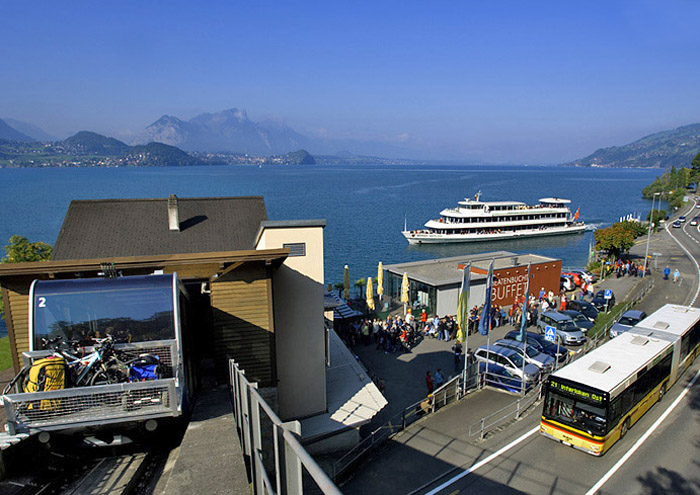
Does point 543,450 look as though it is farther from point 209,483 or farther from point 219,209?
point 219,209

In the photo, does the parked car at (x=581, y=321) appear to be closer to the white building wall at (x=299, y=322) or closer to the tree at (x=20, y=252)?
the white building wall at (x=299, y=322)

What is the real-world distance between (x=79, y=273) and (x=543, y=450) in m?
13.3

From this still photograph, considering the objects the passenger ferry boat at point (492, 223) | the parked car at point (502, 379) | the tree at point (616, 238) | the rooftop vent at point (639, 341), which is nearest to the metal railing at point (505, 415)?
the parked car at point (502, 379)

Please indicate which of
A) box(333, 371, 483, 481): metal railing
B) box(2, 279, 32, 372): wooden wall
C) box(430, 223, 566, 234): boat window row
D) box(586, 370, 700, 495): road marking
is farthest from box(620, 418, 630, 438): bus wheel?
box(430, 223, 566, 234): boat window row

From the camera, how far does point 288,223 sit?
13820 mm

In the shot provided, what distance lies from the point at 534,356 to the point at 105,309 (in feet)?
56.3

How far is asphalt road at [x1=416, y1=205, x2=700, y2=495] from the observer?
1153 centimetres

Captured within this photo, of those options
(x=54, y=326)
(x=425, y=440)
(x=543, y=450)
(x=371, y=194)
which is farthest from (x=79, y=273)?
(x=371, y=194)

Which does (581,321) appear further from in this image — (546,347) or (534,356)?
(534,356)

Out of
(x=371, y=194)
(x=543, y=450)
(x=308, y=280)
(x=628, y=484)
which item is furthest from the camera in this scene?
(x=371, y=194)

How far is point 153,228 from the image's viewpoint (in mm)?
17641

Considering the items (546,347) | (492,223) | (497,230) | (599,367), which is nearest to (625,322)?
(546,347)

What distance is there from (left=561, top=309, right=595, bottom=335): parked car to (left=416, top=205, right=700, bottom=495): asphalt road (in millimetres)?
8391

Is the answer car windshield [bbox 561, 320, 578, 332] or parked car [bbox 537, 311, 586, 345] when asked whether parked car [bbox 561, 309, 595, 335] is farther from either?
parked car [bbox 537, 311, 586, 345]
